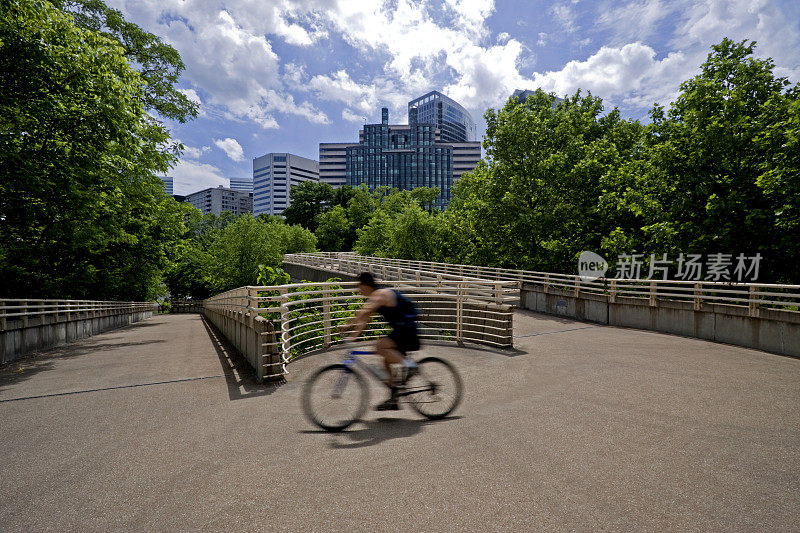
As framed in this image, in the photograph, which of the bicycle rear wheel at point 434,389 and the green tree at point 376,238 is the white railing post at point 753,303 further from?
the green tree at point 376,238

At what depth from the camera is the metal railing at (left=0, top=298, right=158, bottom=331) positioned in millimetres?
10594

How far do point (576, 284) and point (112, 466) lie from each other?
633 inches

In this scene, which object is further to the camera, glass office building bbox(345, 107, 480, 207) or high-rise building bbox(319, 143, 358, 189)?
high-rise building bbox(319, 143, 358, 189)

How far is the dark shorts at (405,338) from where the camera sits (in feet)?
15.6

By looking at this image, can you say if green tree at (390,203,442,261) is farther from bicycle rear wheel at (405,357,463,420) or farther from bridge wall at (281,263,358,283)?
bicycle rear wheel at (405,357,463,420)

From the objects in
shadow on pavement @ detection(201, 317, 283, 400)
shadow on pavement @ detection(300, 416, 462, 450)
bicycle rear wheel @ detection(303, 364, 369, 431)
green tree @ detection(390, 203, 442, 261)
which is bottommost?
shadow on pavement @ detection(201, 317, 283, 400)

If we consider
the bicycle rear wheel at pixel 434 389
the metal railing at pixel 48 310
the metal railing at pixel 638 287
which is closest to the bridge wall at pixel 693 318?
the metal railing at pixel 638 287

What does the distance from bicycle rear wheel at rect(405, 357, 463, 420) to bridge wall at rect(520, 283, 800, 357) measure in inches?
373

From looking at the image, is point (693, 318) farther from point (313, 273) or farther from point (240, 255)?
point (240, 255)

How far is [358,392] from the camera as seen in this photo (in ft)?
15.4

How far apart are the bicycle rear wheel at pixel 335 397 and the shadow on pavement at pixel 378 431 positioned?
0.13 m

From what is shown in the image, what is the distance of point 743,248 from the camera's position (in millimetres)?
18109

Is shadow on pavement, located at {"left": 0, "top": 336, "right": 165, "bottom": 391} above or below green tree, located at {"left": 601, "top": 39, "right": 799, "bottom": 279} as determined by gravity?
below

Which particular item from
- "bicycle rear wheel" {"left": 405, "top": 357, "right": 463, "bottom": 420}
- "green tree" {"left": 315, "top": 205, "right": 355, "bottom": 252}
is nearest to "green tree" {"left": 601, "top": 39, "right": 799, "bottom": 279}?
"bicycle rear wheel" {"left": 405, "top": 357, "right": 463, "bottom": 420}
